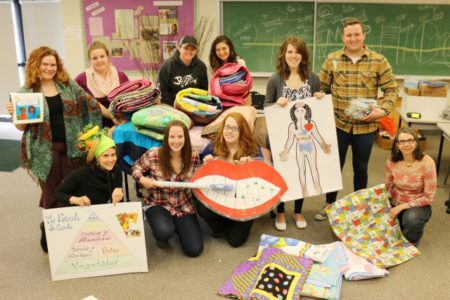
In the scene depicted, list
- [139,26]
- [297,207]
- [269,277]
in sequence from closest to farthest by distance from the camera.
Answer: [269,277] → [297,207] → [139,26]

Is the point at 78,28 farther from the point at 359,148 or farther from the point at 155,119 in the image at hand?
the point at 359,148

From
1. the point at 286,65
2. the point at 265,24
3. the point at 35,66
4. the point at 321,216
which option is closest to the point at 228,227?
the point at 321,216

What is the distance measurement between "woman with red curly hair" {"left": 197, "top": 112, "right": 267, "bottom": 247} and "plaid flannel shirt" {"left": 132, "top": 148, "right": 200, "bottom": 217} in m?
0.10

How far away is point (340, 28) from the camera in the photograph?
496cm

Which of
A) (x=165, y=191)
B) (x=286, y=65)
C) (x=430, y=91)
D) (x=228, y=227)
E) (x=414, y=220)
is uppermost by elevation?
(x=286, y=65)

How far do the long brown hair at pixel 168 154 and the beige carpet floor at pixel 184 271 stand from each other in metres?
0.51

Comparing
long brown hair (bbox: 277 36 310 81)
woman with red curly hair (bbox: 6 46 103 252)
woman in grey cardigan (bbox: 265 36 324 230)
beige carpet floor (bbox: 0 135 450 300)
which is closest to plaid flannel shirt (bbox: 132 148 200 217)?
beige carpet floor (bbox: 0 135 450 300)

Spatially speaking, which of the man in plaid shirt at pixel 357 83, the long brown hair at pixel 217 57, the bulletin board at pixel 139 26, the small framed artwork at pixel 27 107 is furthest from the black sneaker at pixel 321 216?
the bulletin board at pixel 139 26

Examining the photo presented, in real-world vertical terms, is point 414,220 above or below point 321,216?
above

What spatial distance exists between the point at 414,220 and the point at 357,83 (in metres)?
0.93

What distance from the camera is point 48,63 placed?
2.48 m

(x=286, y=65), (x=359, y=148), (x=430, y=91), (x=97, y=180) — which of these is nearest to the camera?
(x=97, y=180)

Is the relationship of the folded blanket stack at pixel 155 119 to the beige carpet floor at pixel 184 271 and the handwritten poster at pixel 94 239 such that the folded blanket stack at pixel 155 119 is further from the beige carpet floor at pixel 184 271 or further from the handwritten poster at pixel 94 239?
the beige carpet floor at pixel 184 271

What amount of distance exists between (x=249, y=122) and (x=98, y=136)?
0.96 meters
